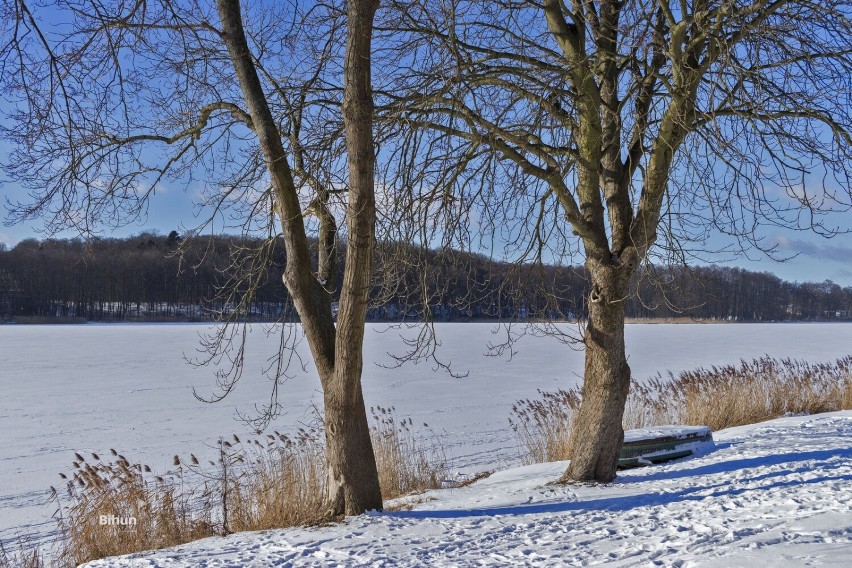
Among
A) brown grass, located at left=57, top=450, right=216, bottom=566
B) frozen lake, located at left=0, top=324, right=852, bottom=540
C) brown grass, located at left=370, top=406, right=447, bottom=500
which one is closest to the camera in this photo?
brown grass, located at left=57, top=450, right=216, bottom=566

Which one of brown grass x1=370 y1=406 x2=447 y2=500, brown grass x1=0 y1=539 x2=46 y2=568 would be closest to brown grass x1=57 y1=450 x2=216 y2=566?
brown grass x1=0 y1=539 x2=46 y2=568

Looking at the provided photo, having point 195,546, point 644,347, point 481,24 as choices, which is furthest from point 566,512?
point 644,347

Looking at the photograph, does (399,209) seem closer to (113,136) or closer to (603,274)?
(603,274)

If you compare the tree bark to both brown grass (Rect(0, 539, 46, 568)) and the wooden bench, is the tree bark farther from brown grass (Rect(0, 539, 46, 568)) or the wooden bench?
the wooden bench

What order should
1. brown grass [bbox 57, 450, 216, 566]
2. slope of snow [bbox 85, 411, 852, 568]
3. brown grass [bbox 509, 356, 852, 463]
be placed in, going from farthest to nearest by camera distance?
brown grass [bbox 509, 356, 852, 463] < brown grass [bbox 57, 450, 216, 566] < slope of snow [bbox 85, 411, 852, 568]

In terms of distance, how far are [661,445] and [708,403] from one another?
4.10m

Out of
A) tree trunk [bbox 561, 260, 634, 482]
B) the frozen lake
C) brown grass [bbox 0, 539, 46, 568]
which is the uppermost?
tree trunk [bbox 561, 260, 634, 482]

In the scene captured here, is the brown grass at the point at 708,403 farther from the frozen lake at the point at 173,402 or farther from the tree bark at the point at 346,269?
the tree bark at the point at 346,269

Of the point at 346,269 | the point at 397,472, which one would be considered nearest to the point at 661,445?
the point at 397,472

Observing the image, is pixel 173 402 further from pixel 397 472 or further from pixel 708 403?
pixel 708 403

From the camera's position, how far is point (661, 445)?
23.0 ft

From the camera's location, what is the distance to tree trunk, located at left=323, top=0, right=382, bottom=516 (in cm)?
490

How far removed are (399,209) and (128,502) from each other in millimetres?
3377

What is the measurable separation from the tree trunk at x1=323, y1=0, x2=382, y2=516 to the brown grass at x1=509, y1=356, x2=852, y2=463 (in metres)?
3.99
